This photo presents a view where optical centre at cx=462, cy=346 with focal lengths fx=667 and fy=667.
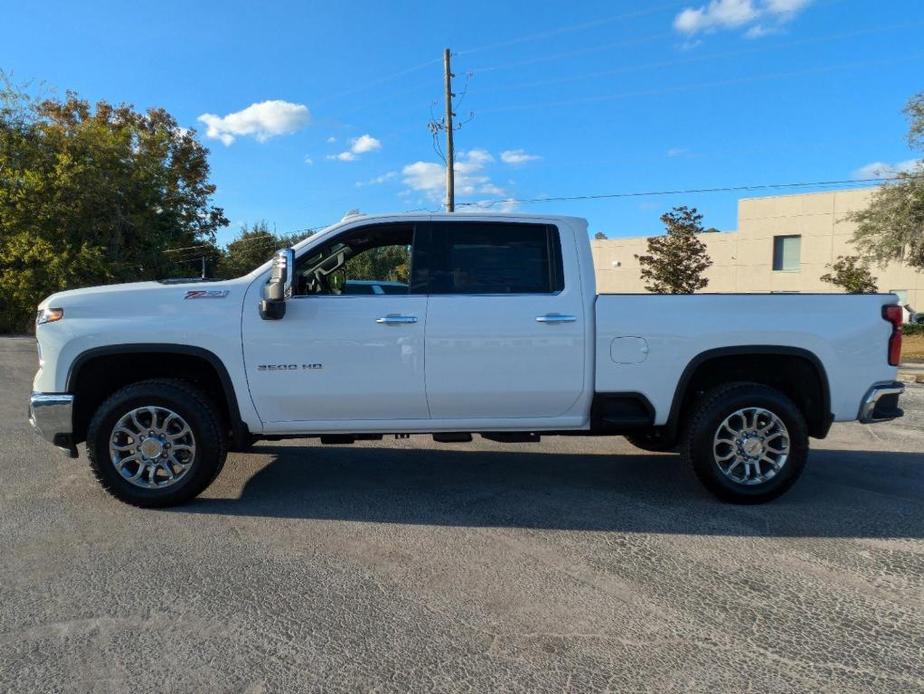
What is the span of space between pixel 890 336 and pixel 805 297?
2.12ft

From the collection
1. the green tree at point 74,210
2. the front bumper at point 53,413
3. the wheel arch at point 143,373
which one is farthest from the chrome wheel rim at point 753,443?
the green tree at point 74,210

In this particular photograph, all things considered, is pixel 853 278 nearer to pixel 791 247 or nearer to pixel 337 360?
pixel 791 247

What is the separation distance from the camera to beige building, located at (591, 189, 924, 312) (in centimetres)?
3000

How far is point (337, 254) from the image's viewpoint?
5.04 meters

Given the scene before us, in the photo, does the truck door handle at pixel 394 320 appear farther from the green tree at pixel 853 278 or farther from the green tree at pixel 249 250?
the green tree at pixel 249 250

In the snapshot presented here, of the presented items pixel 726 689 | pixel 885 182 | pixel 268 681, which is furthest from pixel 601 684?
pixel 885 182

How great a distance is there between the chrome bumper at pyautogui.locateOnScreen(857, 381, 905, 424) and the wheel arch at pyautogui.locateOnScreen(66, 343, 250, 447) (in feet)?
14.3

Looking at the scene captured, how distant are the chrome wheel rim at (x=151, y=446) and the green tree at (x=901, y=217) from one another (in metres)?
20.9

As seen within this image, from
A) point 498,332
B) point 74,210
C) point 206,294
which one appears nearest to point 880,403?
point 498,332

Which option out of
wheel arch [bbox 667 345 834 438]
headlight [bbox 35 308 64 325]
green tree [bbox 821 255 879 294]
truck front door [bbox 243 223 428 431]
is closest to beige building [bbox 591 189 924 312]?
green tree [bbox 821 255 879 294]

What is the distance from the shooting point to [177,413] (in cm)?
454

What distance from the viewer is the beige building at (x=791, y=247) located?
3000cm

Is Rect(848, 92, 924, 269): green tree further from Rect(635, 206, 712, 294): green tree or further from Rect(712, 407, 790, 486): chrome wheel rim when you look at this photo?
Rect(712, 407, 790, 486): chrome wheel rim

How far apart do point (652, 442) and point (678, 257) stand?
21.7 meters
